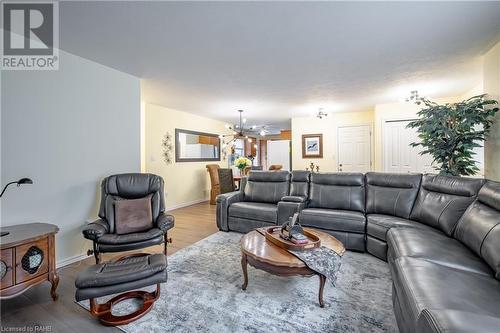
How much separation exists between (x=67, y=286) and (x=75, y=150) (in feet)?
5.01

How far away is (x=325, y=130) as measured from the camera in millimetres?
6535

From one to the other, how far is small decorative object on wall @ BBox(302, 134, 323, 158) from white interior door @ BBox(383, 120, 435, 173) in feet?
5.56

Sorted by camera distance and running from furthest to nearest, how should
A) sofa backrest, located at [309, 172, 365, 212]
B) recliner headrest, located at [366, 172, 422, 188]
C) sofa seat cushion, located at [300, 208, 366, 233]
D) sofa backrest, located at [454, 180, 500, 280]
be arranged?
sofa backrest, located at [309, 172, 365, 212], recliner headrest, located at [366, 172, 422, 188], sofa seat cushion, located at [300, 208, 366, 233], sofa backrest, located at [454, 180, 500, 280]

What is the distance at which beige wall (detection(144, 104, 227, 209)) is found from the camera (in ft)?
16.8

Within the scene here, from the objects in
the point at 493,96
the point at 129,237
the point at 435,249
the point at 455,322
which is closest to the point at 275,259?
the point at 455,322

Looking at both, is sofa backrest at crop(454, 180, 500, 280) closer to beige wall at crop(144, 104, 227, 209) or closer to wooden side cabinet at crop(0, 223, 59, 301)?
wooden side cabinet at crop(0, 223, 59, 301)

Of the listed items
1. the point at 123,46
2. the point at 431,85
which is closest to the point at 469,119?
the point at 431,85

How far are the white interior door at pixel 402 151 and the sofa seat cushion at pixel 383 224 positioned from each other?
277 centimetres

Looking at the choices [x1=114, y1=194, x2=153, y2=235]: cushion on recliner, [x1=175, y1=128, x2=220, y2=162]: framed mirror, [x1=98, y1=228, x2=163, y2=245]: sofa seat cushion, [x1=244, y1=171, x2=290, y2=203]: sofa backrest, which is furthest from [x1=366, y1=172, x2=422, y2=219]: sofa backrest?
[x1=175, y1=128, x2=220, y2=162]: framed mirror

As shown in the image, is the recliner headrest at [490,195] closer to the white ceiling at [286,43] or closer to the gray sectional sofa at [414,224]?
the gray sectional sofa at [414,224]

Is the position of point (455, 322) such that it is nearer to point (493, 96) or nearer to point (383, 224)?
point (383, 224)

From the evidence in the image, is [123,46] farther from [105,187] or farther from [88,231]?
[88,231]

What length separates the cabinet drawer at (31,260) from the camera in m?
1.84

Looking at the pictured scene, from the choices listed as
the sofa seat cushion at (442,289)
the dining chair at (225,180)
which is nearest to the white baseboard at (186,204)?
the dining chair at (225,180)
